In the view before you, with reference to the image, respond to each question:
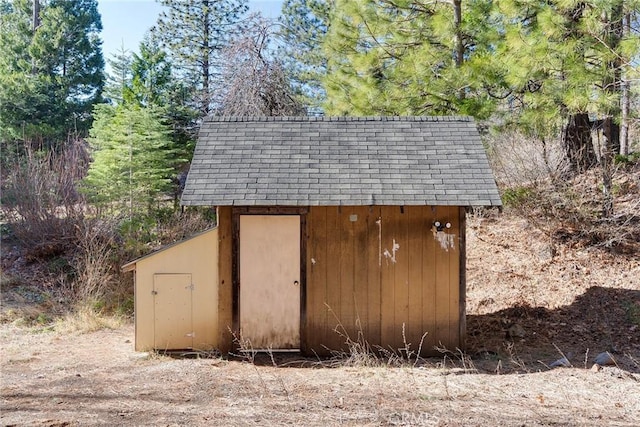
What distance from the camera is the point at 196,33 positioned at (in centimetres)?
1759

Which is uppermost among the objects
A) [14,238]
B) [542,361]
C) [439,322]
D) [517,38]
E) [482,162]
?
[517,38]

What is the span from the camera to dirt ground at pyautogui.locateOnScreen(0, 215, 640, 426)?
14.9 feet

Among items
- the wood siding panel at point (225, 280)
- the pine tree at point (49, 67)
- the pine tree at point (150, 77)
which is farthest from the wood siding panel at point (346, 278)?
the pine tree at point (49, 67)

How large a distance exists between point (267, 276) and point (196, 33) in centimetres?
1358

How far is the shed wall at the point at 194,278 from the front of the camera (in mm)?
6801

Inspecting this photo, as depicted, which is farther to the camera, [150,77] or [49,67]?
[49,67]

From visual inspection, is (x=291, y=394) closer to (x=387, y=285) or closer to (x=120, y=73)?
(x=387, y=285)

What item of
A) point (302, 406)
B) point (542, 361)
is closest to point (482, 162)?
point (542, 361)

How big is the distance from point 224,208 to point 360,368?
2.87 metres

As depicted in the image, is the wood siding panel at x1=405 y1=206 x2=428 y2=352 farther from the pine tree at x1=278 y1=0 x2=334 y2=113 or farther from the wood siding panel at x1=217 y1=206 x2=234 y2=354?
the pine tree at x1=278 y1=0 x2=334 y2=113

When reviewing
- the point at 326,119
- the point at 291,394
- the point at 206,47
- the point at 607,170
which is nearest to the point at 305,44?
the point at 206,47

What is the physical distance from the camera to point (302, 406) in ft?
15.6

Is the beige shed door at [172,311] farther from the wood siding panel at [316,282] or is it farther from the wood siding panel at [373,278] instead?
the wood siding panel at [373,278]

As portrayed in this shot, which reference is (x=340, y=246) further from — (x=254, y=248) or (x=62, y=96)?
(x=62, y=96)
